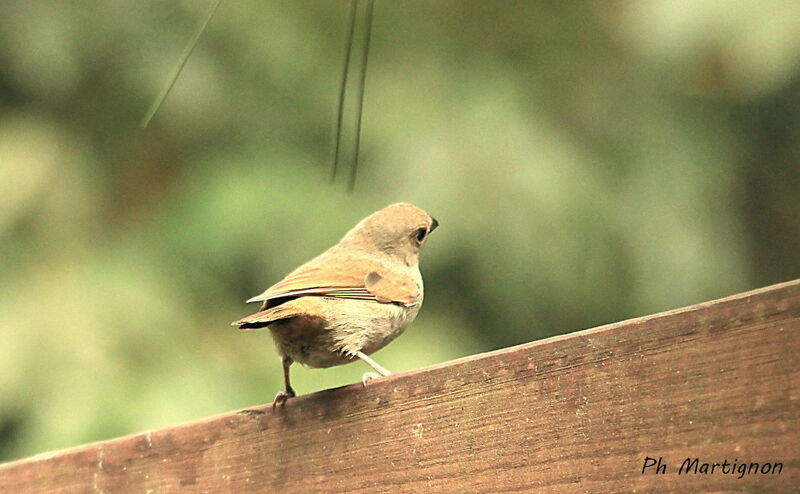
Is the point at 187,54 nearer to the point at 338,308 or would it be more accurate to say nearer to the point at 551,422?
the point at 551,422

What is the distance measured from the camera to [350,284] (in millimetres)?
2666

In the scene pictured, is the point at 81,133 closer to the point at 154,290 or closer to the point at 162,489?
the point at 154,290

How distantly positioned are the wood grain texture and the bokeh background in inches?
59.6

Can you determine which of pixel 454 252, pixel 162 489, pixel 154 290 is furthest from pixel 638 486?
pixel 154 290

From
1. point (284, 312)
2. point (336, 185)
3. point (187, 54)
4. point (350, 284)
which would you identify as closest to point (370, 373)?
point (284, 312)

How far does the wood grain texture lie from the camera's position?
1547mm

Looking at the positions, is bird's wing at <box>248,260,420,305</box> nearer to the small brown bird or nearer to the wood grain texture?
the small brown bird

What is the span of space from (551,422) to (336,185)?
126 inches

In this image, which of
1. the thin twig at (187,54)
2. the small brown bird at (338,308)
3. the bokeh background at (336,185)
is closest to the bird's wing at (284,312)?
the small brown bird at (338,308)

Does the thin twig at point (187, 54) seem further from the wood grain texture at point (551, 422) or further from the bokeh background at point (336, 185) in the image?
the bokeh background at point (336, 185)

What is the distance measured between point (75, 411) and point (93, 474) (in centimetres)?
168

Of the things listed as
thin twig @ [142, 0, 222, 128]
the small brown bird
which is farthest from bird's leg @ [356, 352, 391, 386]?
thin twig @ [142, 0, 222, 128]

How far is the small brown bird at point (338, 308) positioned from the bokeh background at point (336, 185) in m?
0.99

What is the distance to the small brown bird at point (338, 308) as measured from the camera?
2527mm
